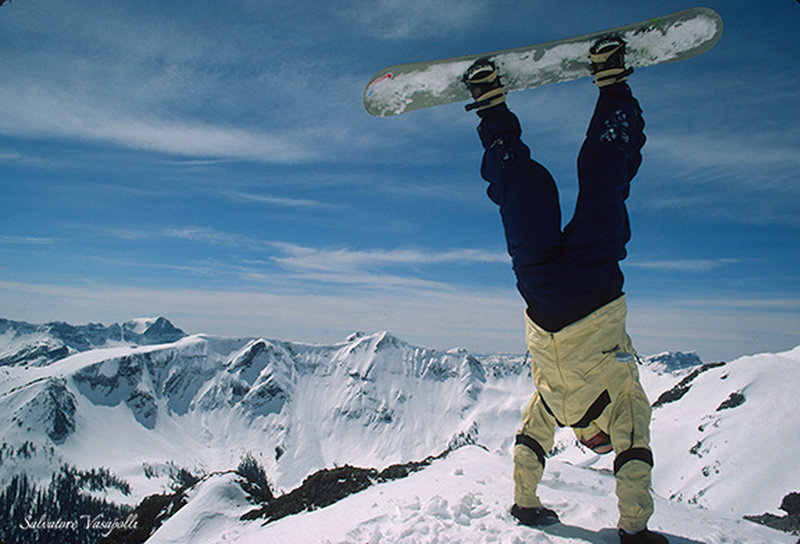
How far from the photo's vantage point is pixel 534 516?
4.97 m

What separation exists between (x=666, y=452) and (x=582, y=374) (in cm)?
8644

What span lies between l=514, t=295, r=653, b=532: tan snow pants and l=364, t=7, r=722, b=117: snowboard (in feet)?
9.00

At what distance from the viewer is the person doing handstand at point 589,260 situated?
4000mm

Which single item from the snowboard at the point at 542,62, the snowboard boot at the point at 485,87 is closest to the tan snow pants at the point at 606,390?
the snowboard boot at the point at 485,87

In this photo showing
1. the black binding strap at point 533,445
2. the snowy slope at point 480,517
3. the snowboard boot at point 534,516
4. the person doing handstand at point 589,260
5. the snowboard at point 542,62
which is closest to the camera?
the person doing handstand at point 589,260

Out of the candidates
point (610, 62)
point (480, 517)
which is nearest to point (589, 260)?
point (610, 62)

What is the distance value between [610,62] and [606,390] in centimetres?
321

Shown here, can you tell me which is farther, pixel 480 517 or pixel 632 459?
pixel 480 517

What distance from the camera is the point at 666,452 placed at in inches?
2862

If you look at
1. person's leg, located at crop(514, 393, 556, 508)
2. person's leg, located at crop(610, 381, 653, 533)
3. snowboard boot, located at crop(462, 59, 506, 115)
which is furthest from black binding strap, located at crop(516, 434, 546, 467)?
snowboard boot, located at crop(462, 59, 506, 115)

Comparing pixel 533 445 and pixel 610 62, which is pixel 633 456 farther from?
pixel 610 62

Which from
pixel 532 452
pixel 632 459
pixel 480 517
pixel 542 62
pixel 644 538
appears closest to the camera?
pixel 644 538

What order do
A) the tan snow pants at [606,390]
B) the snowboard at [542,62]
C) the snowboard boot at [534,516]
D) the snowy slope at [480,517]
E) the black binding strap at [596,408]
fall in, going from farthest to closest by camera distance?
the snowboard boot at [534,516] < the snowy slope at [480,517] < the snowboard at [542,62] < the black binding strap at [596,408] < the tan snow pants at [606,390]

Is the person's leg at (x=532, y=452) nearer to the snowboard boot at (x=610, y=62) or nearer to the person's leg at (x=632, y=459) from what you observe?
the person's leg at (x=632, y=459)
